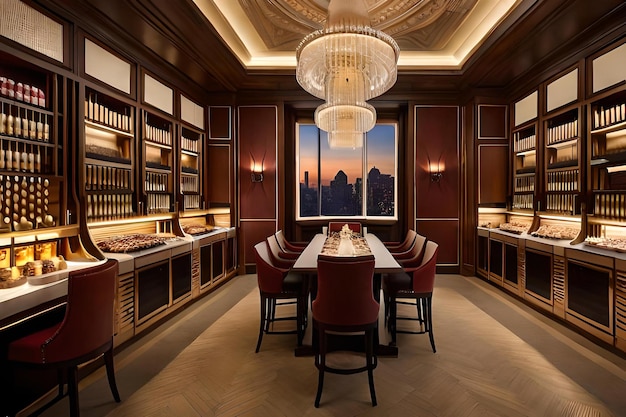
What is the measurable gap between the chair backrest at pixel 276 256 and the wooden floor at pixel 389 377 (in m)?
0.76

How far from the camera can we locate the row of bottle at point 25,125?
262 cm

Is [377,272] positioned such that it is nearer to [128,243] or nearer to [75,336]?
[75,336]

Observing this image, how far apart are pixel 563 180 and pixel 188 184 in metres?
5.80

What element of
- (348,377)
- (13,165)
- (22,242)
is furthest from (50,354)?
(348,377)

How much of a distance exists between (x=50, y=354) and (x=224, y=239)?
3888 mm

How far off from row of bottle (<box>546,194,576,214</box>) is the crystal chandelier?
3.11 meters

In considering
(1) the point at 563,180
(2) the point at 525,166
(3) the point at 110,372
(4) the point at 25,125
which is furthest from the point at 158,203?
(2) the point at 525,166

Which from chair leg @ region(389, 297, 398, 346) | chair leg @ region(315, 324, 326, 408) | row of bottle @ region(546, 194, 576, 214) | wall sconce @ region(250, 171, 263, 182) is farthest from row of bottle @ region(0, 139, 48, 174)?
row of bottle @ region(546, 194, 576, 214)

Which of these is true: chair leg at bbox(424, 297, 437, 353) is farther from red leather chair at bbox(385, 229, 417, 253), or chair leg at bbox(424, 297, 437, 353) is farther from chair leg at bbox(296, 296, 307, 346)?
red leather chair at bbox(385, 229, 417, 253)

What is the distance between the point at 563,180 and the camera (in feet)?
15.3

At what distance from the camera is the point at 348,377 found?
2.76m

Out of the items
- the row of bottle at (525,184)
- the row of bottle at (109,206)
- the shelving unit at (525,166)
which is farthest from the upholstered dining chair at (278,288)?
the row of bottle at (525,184)

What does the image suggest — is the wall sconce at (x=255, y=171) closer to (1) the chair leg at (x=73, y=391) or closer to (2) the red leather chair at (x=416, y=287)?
(2) the red leather chair at (x=416, y=287)

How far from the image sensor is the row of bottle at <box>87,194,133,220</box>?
11.7 feet
